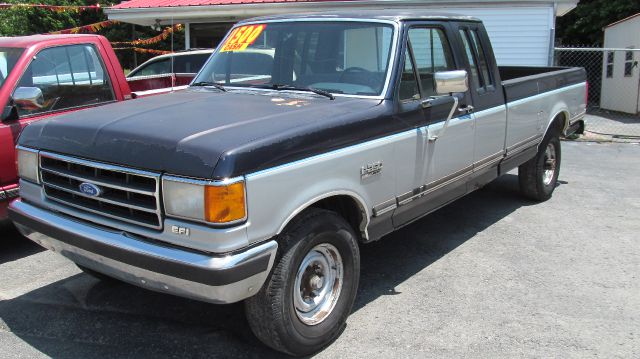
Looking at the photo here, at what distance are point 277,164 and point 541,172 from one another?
446 cm

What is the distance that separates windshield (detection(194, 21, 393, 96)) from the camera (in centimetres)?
413

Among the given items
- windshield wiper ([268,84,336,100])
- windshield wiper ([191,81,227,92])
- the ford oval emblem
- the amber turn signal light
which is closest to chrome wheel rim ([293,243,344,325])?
the amber turn signal light

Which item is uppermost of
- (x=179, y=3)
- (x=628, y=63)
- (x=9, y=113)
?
(x=179, y=3)

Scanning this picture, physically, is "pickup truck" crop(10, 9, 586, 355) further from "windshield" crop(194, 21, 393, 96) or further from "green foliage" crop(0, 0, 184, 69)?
"green foliage" crop(0, 0, 184, 69)

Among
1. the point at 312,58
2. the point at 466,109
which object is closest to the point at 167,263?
the point at 312,58

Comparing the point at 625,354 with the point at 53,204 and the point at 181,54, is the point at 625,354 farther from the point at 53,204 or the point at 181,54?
the point at 181,54

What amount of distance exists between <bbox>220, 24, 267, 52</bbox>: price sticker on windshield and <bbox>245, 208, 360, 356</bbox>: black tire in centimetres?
187

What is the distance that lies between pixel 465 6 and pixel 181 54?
21.4 ft

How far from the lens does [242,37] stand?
15.6ft

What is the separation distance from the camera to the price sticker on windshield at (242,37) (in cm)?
467

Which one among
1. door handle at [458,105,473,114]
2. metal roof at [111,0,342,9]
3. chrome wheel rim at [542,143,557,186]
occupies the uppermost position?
metal roof at [111,0,342,9]

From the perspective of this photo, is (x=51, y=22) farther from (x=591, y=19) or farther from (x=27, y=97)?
(x=27, y=97)

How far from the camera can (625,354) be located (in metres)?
3.52

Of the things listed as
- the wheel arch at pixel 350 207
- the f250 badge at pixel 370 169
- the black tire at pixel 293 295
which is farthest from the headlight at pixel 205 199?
the f250 badge at pixel 370 169
